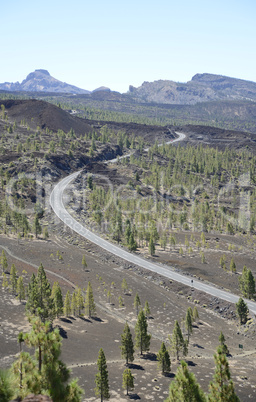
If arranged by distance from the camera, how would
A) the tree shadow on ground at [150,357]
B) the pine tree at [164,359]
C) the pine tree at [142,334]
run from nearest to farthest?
the pine tree at [164,359]
the pine tree at [142,334]
the tree shadow on ground at [150,357]

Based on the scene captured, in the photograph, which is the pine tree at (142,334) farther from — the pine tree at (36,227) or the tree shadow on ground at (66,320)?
the pine tree at (36,227)

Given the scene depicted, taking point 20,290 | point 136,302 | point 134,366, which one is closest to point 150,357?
point 134,366

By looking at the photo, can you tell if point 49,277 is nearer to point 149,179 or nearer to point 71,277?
point 71,277

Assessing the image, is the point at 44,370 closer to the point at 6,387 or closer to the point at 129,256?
the point at 6,387

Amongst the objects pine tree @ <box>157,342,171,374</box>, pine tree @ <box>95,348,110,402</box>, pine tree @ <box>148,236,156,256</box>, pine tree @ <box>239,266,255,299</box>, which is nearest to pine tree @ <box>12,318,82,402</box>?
pine tree @ <box>95,348,110,402</box>

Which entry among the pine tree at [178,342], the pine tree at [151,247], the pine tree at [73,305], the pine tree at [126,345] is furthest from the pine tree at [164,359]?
the pine tree at [151,247]

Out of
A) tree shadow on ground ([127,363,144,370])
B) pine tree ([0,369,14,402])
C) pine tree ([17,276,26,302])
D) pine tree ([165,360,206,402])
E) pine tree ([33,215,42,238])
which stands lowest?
tree shadow on ground ([127,363,144,370])

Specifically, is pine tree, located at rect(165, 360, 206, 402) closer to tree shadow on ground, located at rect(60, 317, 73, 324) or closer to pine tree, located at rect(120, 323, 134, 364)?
pine tree, located at rect(120, 323, 134, 364)
